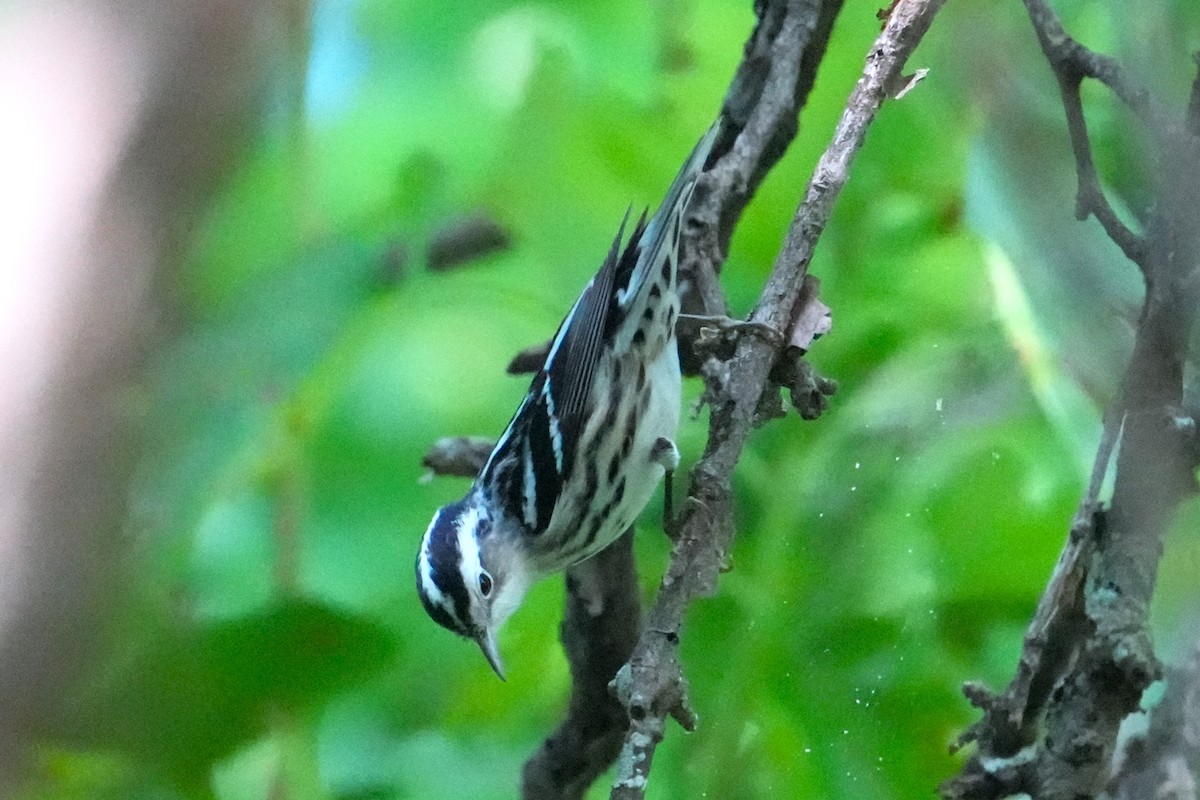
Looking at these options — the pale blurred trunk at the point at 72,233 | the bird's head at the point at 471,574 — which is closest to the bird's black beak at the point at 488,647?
the bird's head at the point at 471,574

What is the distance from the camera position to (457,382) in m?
1.50

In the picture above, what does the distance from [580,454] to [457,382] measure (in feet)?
1.12

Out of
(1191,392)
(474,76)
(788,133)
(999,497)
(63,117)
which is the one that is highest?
(474,76)

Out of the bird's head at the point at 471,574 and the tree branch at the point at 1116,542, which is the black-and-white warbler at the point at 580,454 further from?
the tree branch at the point at 1116,542

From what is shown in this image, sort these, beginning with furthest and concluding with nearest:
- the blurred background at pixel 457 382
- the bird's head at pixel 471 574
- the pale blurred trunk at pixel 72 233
Answer: the bird's head at pixel 471 574
the blurred background at pixel 457 382
the pale blurred trunk at pixel 72 233

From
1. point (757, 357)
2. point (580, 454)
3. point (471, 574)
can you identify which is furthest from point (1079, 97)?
point (471, 574)

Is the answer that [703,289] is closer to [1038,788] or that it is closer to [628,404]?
[628,404]

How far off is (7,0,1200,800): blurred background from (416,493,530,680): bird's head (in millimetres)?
205

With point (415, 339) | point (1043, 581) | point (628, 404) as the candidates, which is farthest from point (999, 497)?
point (415, 339)

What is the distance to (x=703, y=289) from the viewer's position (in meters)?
1.16

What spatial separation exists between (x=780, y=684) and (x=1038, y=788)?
43 centimetres

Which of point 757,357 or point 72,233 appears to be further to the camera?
point 757,357

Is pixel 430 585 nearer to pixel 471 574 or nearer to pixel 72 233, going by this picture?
pixel 471 574

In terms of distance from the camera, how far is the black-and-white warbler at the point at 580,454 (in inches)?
45.2
